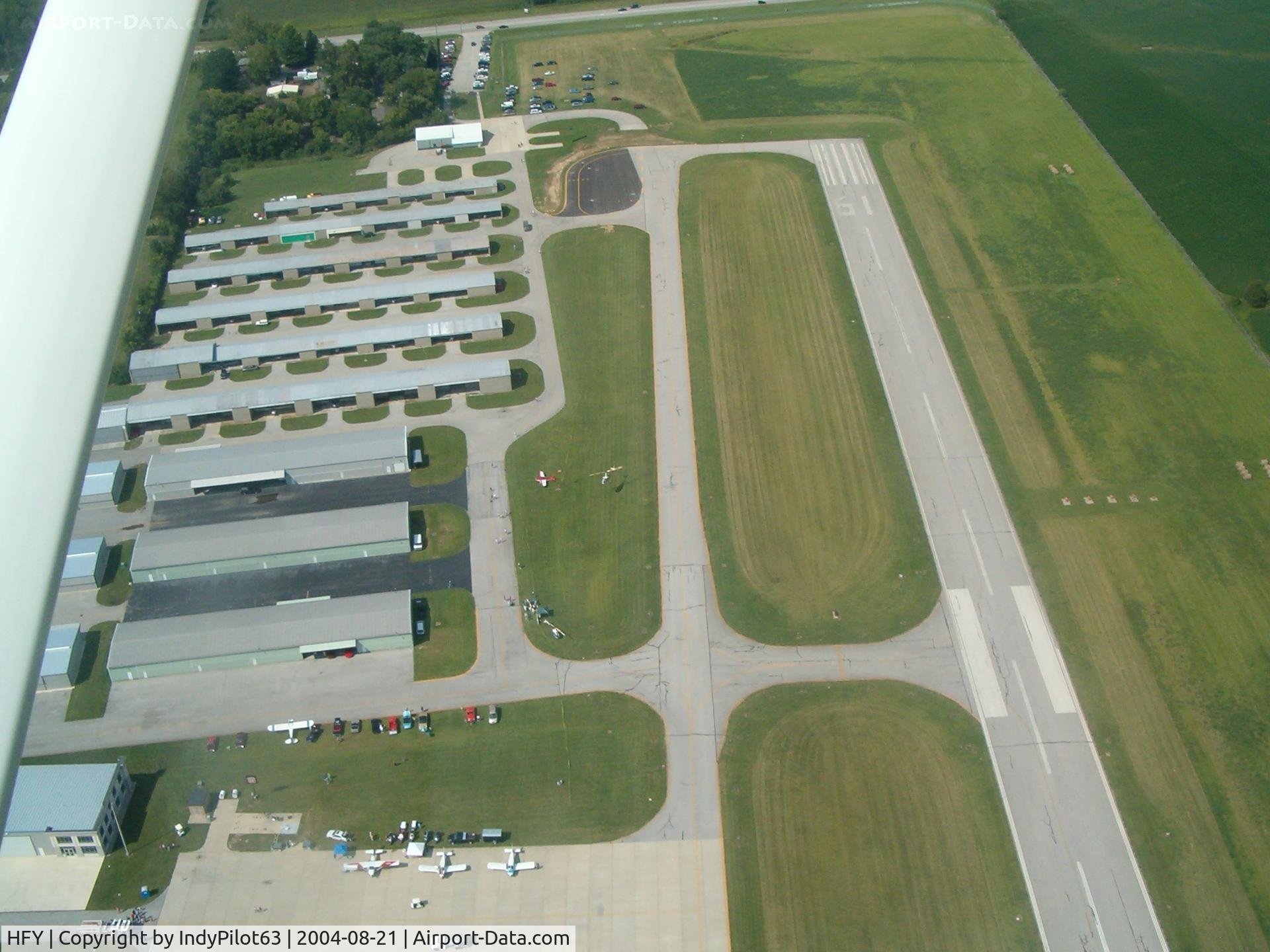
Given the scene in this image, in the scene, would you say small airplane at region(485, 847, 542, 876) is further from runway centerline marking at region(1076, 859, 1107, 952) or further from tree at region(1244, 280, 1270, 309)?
tree at region(1244, 280, 1270, 309)

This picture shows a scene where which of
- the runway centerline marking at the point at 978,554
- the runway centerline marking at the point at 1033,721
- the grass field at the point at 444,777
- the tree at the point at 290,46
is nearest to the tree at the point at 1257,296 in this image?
the runway centerline marking at the point at 978,554

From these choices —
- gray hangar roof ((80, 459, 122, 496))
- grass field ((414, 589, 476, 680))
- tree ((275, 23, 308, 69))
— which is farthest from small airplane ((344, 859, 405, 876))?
tree ((275, 23, 308, 69))

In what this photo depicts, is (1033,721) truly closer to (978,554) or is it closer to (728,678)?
(978,554)

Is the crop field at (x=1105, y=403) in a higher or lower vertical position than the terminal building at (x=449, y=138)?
higher

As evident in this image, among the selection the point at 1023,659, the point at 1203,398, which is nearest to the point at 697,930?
the point at 1023,659

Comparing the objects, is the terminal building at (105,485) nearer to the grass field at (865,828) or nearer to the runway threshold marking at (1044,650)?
the grass field at (865,828)

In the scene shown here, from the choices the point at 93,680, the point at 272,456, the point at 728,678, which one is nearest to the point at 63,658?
the point at 93,680
